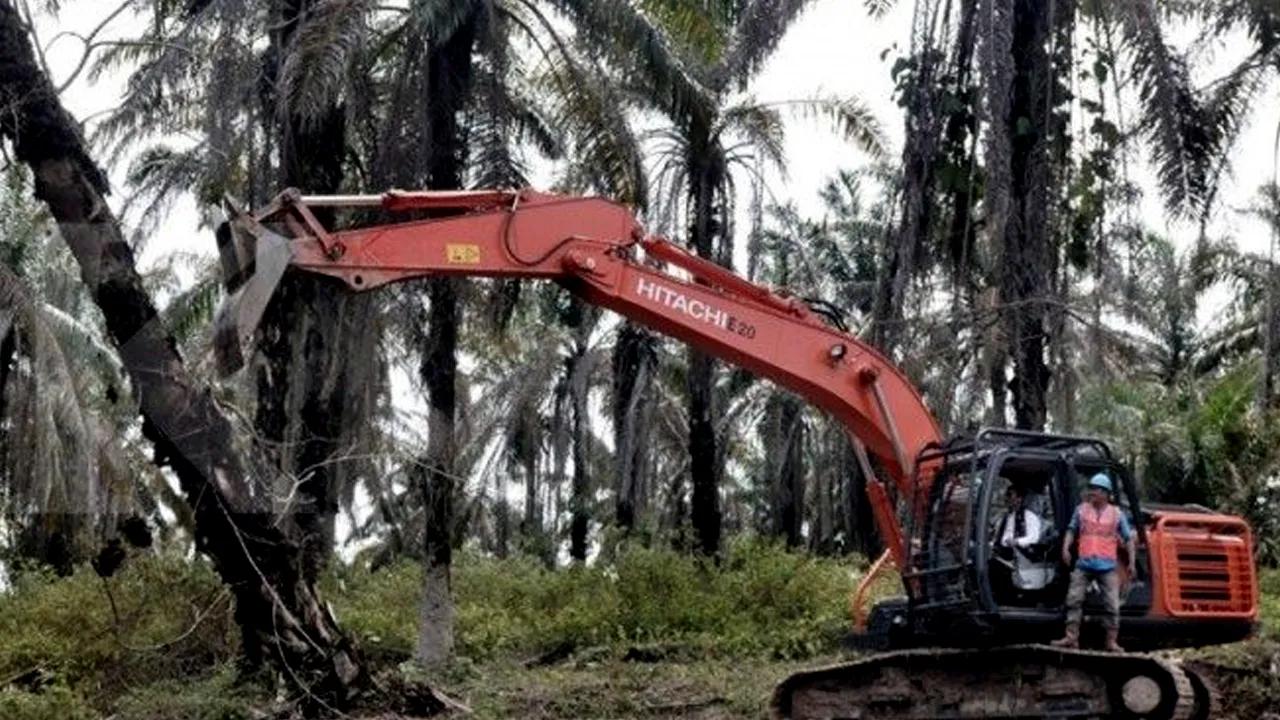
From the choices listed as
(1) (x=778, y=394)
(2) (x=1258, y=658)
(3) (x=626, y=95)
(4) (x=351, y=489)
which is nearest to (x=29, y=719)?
Answer: (2) (x=1258, y=658)

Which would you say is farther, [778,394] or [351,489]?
[778,394]

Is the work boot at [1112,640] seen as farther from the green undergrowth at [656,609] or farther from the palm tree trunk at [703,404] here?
the palm tree trunk at [703,404]

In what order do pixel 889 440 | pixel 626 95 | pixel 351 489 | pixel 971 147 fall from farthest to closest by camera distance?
pixel 351 489, pixel 626 95, pixel 971 147, pixel 889 440

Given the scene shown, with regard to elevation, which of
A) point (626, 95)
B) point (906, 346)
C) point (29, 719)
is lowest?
point (29, 719)

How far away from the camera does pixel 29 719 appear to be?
53.8 ft

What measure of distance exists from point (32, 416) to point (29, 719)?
14.1m

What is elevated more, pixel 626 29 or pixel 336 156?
pixel 626 29

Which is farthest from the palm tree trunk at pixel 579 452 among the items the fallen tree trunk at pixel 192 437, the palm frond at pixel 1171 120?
the fallen tree trunk at pixel 192 437

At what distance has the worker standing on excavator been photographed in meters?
13.4

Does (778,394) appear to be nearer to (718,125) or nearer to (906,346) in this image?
(718,125)

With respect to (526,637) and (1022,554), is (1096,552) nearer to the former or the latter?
(1022,554)

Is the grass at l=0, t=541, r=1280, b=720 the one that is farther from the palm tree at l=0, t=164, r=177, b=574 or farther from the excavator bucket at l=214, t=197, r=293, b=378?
the palm tree at l=0, t=164, r=177, b=574

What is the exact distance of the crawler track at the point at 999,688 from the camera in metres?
13.4

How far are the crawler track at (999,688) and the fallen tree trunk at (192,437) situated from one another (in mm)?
3641
